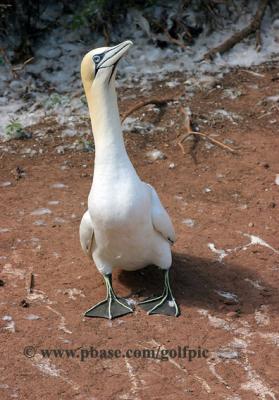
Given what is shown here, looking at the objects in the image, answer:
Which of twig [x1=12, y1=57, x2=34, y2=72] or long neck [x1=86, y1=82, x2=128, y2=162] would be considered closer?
long neck [x1=86, y1=82, x2=128, y2=162]

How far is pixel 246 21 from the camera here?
11312 millimetres

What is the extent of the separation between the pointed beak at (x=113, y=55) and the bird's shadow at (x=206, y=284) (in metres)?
1.82

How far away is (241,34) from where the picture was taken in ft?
35.8

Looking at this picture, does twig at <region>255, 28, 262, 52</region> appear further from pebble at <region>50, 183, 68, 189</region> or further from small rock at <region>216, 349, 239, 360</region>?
small rock at <region>216, 349, 239, 360</region>

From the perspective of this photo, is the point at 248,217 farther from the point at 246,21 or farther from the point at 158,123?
the point at 246,21

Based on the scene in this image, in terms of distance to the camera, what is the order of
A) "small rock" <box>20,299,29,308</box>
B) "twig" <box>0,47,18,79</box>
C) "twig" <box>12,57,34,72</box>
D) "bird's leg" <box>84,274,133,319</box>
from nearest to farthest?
"bird's leg" <box>84,274,133,319</box> → "small rock" <box>20,299,29,308</box> → "twig" <box>0,47,18,79</box> → "twig" <box>12,57,34,72</box>

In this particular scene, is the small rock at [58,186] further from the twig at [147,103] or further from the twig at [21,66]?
the twig at [21,66]

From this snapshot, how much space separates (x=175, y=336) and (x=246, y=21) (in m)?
6.92

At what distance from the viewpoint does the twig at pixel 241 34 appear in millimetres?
10672

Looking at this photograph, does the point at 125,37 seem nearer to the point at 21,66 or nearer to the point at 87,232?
the point at 21,66

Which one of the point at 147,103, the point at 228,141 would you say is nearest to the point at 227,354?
the point at 228,141

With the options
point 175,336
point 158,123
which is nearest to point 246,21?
point 158,123

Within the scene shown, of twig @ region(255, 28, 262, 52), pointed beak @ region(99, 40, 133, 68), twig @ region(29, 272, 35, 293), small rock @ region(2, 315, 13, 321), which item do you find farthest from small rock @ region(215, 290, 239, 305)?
twig @ region(255, 28, 262, 52)

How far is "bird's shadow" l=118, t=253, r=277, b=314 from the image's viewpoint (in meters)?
6.02
